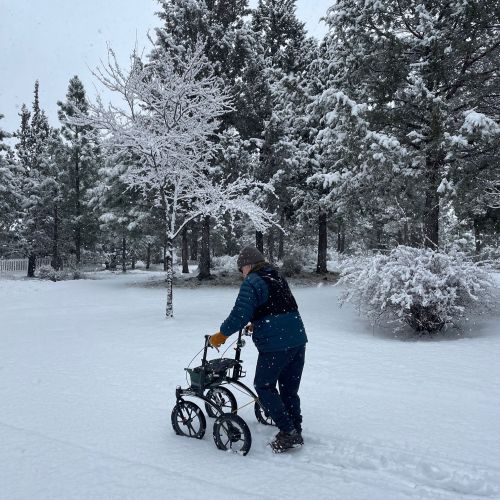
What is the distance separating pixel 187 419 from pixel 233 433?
68 cm

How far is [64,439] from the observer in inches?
187

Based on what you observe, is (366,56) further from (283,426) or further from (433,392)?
(283,426)

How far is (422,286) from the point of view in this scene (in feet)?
31.3

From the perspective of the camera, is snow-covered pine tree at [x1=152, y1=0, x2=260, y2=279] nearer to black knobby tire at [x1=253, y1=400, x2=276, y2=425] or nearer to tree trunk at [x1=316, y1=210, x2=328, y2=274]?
tree trunk at [x1=316, y1=210, x2=328, y2=274]

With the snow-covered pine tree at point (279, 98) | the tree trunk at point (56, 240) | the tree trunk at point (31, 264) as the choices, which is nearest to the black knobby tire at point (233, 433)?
the snow-covered pine tree at point (279, 98)

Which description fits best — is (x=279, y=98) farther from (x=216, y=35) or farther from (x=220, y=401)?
(x=220, y=401)

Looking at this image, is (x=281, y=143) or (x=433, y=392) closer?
(x=433, y=392)

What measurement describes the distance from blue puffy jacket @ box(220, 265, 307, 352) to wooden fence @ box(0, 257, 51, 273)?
32.0 metres

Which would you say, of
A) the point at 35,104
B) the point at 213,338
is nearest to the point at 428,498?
the point at 213,338

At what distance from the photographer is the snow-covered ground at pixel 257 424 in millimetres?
3773

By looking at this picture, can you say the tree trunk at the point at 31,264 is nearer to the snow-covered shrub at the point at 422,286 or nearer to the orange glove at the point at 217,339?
the snow-covered shrub at the point at 422,286

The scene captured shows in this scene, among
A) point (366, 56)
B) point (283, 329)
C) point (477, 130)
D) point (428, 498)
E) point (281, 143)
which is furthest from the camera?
point (281, 143)

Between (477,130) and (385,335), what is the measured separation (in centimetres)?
550

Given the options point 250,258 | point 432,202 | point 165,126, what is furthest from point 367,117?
point 250,258
